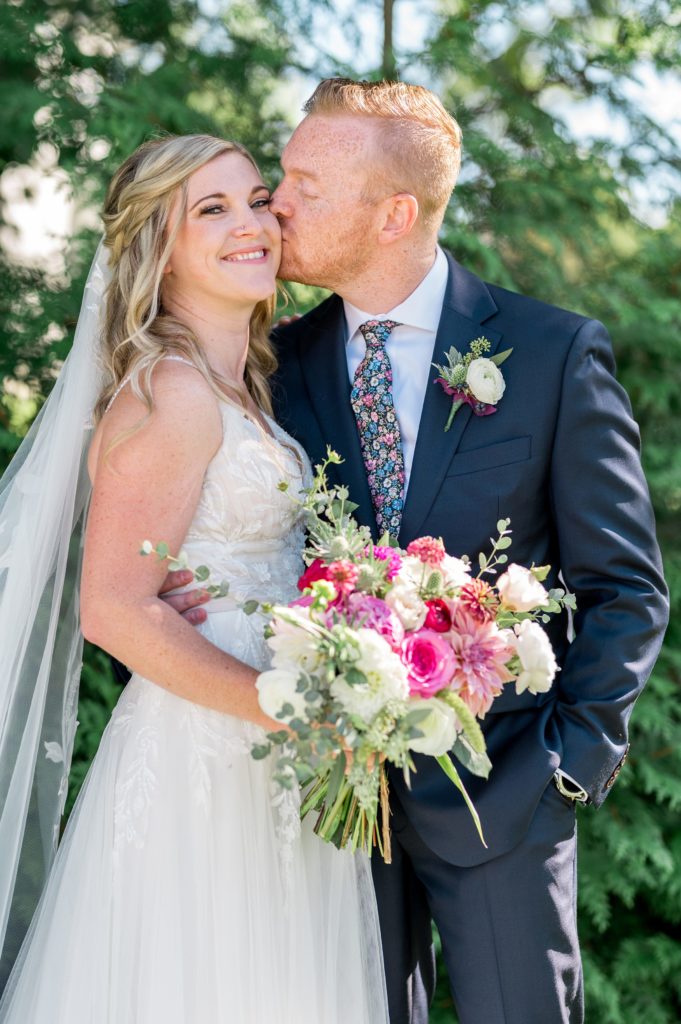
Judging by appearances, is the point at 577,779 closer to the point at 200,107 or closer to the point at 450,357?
the point at 450,357

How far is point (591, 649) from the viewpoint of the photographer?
3.14 meters

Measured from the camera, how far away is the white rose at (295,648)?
2395 millimetres

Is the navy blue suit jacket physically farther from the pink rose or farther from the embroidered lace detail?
the pink rose

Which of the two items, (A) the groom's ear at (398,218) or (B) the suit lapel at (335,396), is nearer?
(B) the suit lapel at (335,396)

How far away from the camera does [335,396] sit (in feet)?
11.2

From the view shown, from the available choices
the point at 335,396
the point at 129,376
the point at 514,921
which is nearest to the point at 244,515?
the point at 129,376

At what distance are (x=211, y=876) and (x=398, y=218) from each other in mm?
1919

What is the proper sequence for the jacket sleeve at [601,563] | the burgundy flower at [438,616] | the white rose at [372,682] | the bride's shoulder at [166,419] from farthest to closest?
the jacket sleeve at [601,563]
the bride's shoulder at [166,419]
the burgundy flower at [438,616]
the white rose at [372,682]

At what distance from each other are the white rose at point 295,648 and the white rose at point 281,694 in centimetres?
3

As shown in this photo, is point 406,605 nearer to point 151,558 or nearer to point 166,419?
point 151,558

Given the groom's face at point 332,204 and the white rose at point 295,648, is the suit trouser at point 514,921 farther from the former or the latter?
the groom's face at point 332,204

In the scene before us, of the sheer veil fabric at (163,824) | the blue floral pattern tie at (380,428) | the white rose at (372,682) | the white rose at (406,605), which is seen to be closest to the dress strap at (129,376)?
the sheer veil fabric at (163,824)

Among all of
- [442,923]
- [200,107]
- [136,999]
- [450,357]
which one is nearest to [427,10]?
[200,107]

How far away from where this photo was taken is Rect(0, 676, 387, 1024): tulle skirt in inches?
109
